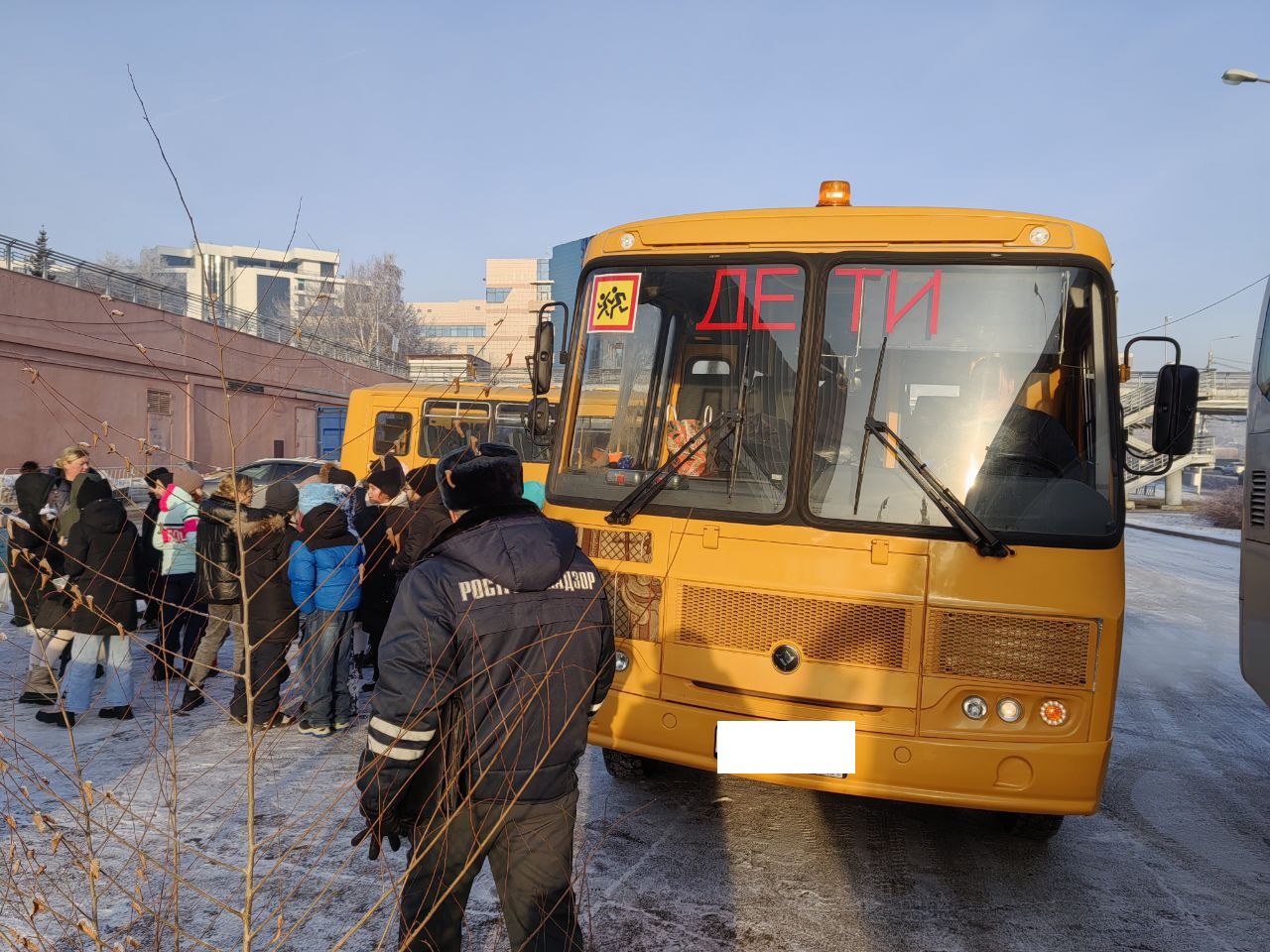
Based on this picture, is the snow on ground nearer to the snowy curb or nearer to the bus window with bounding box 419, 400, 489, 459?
the snowy curb

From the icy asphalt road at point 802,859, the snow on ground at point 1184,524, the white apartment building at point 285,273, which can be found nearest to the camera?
the white apartment building at point 285,273

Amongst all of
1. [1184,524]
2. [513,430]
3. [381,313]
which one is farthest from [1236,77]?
[381,313]

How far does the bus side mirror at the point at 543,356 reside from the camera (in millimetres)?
5152

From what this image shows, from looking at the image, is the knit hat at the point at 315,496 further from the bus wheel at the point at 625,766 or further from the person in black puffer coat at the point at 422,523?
the bus wheel at the point at 625,766

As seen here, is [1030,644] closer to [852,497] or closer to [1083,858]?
[852,497]

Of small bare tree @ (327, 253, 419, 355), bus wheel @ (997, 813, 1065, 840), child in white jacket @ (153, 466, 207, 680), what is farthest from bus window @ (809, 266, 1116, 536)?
small bare tree @ (327, 253, 419, 355)

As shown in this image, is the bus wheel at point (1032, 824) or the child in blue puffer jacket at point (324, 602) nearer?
the bus wheel at point (1032, 824)

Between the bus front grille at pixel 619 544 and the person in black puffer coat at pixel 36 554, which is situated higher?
the bus front grille at pixel 619 544

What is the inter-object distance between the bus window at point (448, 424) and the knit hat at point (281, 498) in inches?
191

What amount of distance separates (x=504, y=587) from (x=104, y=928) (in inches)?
92.4

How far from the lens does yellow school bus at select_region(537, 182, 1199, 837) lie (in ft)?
12.9

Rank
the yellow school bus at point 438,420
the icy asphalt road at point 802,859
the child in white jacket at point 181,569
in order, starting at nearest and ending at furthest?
the icy asphalt road at point 802,859 → the child in white jacket at point 181,569 → the yellow school bus at point 438,420

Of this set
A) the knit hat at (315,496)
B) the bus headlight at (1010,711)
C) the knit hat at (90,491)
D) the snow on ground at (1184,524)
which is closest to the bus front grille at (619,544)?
the bus headlight at (1010,711)

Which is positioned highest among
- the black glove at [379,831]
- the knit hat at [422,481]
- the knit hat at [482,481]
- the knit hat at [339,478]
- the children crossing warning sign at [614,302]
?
the children crossing warning sign at [614,302]
